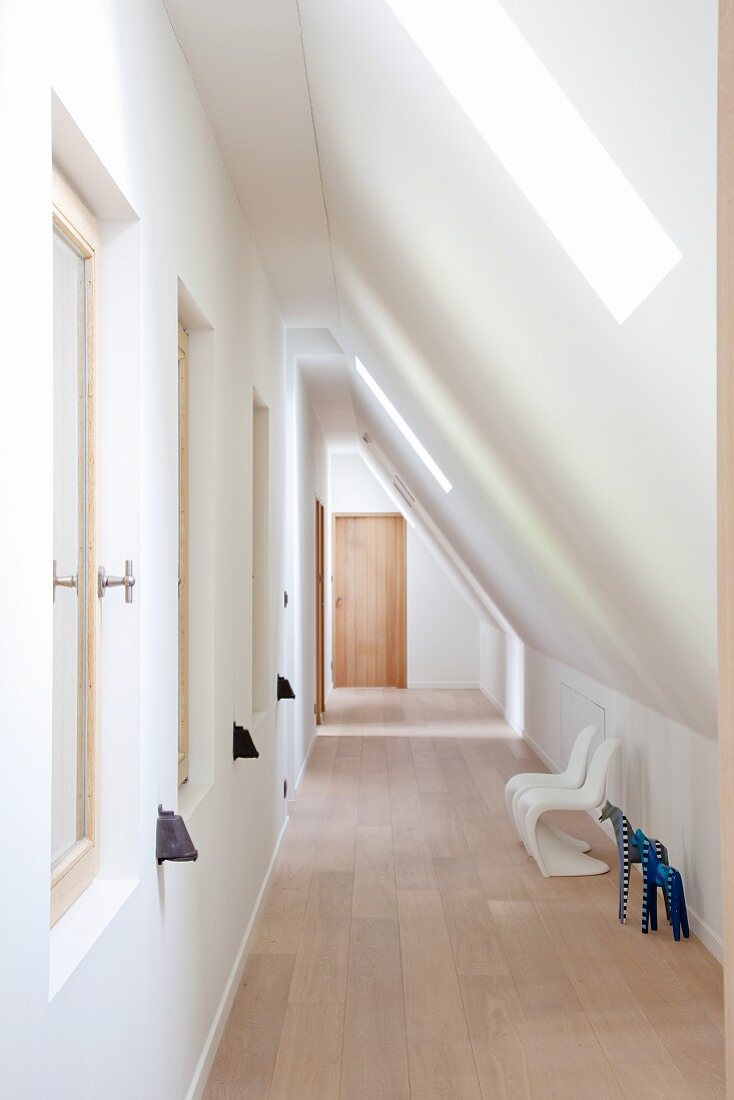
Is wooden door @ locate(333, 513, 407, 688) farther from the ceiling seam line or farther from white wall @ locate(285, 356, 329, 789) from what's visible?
the ceiling seam line

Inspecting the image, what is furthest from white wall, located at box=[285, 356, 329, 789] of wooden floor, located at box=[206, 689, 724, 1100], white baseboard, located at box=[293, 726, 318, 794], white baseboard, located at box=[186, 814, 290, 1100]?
white baseboard, located at box=[186, 814, 290, 1100]

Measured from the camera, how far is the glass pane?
183 cm

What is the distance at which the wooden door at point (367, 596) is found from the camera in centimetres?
1235

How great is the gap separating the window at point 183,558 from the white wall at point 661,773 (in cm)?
179

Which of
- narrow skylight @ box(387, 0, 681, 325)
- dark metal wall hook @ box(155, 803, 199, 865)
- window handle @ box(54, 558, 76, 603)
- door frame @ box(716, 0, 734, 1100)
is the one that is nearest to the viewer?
door frame @ box(716, 0, 734, 1100)

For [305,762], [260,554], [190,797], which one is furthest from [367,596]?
[190,797]

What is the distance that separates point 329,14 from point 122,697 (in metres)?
1.52

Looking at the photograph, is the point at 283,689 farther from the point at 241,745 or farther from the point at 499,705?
the point at 499,705

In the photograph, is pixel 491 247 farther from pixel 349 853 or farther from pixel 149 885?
pixel 349 853

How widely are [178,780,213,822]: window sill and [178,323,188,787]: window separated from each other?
1.1 inches

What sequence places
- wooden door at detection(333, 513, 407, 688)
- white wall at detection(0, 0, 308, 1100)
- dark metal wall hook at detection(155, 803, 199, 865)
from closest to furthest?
white wall at detection(0, 0, 308, 1100) < dark metal wall hook at detection(155, 803, 199, 865) < wooden door at detection(333, 513, 407, 688)

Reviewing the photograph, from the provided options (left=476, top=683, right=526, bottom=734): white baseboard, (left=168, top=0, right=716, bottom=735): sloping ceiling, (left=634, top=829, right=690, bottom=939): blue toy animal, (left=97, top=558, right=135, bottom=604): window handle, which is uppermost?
(left=168, top=0, right=716, bottom=735): sloping ceiling

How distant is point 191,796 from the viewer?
285 cm

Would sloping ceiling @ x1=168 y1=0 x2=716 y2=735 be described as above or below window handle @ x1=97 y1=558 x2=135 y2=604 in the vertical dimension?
above
